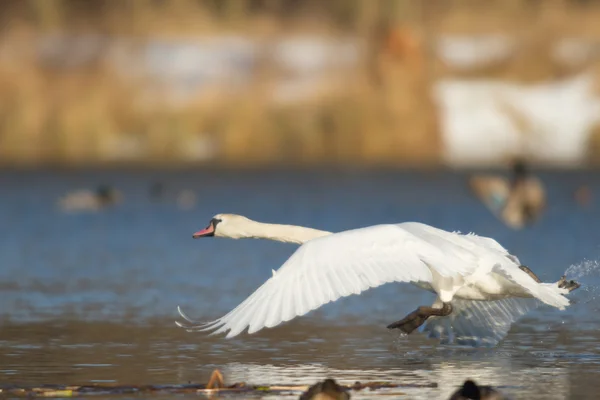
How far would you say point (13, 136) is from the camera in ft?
198

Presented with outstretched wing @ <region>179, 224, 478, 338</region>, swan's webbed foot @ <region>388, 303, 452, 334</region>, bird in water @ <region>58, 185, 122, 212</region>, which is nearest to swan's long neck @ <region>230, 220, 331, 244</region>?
swan's webbed foot @ <region>388, 303, 452, 334</region>

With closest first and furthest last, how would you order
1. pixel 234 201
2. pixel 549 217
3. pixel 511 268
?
pixel 511 268 < pixel 549 217 < pixel 234 201

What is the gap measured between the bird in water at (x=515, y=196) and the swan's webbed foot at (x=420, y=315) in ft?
44.8

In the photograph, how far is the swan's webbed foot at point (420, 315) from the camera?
11.6 metres

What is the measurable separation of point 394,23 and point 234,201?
2602cm

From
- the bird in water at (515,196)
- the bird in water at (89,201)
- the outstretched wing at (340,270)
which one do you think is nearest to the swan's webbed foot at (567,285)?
the outstretched wing at (340,270)

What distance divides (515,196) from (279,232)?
14219mm

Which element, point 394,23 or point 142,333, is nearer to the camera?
point 142,333

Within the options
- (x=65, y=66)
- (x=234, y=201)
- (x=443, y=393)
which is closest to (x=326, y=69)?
(x=65, y=66)

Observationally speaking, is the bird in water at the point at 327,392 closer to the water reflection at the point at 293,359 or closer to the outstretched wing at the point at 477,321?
the water reflection at the point at 293,359

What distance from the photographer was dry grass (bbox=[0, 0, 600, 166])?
59.6m

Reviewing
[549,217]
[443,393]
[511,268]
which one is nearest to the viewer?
[443,393]

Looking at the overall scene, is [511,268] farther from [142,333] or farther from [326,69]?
[326,69]

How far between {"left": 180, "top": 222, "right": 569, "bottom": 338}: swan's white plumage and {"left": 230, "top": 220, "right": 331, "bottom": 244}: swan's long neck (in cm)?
103
